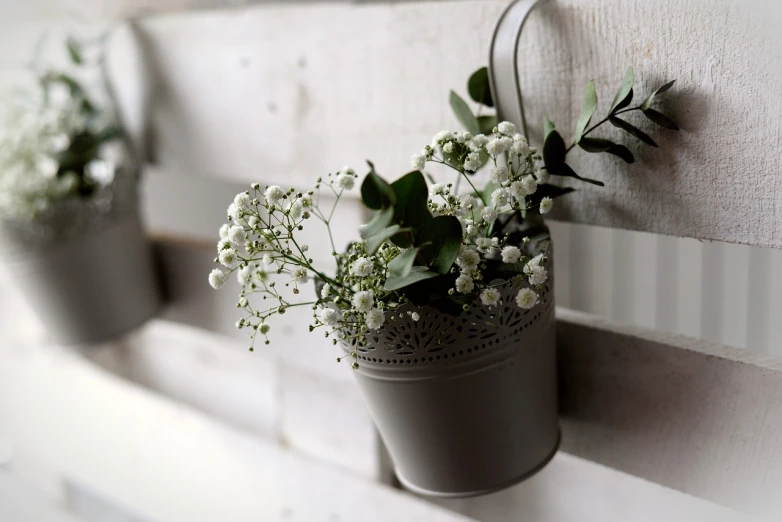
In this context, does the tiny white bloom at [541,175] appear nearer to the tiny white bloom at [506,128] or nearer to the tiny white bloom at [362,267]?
the tiny white bloom at [506,128]

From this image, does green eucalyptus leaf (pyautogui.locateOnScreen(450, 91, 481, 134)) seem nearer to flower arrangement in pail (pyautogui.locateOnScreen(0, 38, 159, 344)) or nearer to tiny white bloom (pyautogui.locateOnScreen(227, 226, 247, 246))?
tiny white bloom (pyautogui.locateOnScreen(227, 226, 247, 246))

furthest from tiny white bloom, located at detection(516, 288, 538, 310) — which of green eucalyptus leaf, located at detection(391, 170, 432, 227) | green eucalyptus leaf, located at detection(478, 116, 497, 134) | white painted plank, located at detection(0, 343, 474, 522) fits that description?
white painted plank, located at detection(0, 343, 474, 522)

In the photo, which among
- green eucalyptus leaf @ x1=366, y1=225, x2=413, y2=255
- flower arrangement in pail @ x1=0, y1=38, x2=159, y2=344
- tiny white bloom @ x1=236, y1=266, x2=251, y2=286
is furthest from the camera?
flower arrangement in pail @ x1=0, y1=38, x2=159, y2=344

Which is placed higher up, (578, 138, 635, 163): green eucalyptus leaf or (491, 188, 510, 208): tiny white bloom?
(578, 138, 635, 163): green eucalyptus leaf

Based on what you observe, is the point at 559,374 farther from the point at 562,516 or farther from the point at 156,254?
the point at 156,254

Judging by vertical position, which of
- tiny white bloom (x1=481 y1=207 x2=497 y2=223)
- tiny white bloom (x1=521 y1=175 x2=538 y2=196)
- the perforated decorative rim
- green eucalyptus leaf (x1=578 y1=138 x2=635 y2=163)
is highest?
green eucalyptus leaf (x1=578 y1=138 x2=635 y2=163)

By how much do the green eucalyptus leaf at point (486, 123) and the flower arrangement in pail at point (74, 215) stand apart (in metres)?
0.64

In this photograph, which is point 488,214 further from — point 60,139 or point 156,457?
point 156,457

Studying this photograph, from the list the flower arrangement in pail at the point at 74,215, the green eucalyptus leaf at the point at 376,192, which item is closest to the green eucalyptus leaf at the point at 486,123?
the green eucalyptus leaf at the point at 376,192

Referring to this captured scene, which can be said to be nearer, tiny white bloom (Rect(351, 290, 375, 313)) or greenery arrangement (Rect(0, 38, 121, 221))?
tiny white bloom (Rect(351, 290, 375, 313))

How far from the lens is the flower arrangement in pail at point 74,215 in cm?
110

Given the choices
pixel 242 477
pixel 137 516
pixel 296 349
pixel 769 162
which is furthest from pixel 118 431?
pixel 769 162

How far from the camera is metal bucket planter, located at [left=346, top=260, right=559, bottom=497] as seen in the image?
0.65m

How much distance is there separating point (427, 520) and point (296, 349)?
Answer: 32 cm
